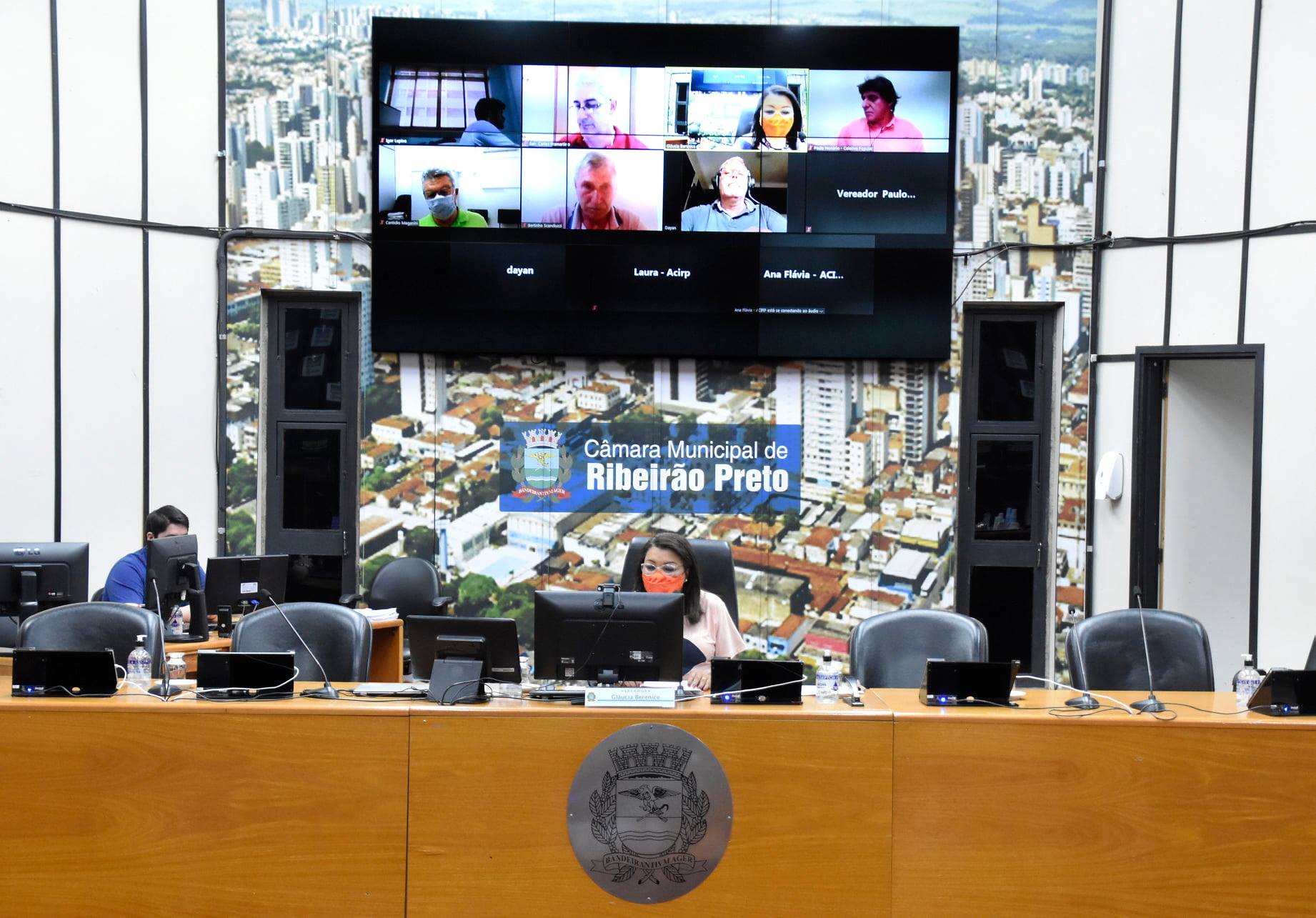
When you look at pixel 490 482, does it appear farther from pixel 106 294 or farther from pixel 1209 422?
pixel 1209 422

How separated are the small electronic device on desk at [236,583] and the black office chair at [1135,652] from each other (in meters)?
3.70

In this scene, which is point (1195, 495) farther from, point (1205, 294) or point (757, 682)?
point (757, 682)

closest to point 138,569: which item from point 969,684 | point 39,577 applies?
point 39,577

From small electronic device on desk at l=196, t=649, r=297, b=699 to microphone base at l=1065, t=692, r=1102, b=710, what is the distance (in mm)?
2322

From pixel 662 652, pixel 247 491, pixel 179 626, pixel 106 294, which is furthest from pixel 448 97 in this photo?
pixel 662 652

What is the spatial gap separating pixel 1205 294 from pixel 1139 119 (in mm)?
1145

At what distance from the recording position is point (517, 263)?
6801 millimetres

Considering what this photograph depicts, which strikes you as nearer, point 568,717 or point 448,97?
point 568,717

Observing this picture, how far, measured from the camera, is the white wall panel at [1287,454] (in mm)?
5715

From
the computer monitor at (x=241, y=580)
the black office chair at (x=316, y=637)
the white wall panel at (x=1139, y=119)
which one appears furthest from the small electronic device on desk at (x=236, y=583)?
the white wall panel at (x=1139, y=119)

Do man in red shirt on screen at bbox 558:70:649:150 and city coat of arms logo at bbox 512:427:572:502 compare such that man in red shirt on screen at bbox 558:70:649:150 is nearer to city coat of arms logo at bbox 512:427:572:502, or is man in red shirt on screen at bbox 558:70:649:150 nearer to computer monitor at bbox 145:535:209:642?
city coat of arms logo at bbox 512:427:572:502

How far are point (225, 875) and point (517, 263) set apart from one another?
4.37 metres

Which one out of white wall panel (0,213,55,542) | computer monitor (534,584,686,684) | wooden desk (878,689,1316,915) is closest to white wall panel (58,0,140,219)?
white wall panel (0,213,55,542)

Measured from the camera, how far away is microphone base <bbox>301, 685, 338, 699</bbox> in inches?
136
